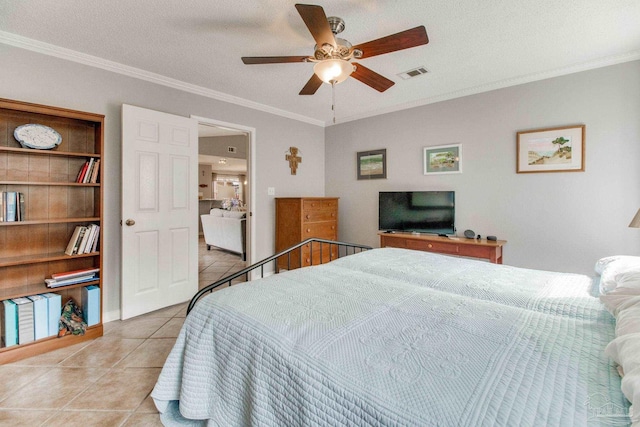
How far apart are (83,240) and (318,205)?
267cm

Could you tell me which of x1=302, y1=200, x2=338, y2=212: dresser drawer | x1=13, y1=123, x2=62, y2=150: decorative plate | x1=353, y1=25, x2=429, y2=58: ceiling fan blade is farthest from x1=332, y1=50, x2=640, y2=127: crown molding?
x1=13, y1=123, x2=62, y2=150: decorative plate

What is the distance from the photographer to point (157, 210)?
117 inches

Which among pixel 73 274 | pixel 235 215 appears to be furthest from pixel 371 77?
pixel 235 215

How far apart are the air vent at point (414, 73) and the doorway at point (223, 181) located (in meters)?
2.06

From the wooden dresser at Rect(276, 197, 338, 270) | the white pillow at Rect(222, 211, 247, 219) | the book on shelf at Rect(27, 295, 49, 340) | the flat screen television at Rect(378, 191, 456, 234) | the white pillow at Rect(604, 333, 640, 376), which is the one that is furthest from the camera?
the white pillow at Rect(222, 211, 247, 219)

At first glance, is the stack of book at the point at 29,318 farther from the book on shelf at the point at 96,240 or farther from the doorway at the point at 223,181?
the doorway at the point at 223,181

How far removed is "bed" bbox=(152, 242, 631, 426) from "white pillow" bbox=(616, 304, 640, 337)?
81 millimetres

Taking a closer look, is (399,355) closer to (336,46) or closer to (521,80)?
(336,46)

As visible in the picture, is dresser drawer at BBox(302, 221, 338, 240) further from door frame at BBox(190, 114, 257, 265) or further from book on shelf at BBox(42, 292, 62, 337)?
book on shelf at BBox(42, 292, 62, 337)

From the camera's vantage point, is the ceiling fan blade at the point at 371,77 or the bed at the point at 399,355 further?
the ceiling fan blade at the point at 371,77

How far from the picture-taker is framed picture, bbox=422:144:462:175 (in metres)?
3.57

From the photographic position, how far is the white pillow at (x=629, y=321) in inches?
32.8

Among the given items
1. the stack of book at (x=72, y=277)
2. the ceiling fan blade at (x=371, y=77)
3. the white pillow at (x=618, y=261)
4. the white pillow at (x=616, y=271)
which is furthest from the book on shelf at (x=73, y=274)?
the white pillow at (x=618, y=261)

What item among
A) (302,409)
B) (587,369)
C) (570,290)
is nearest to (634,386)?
(587,369)
